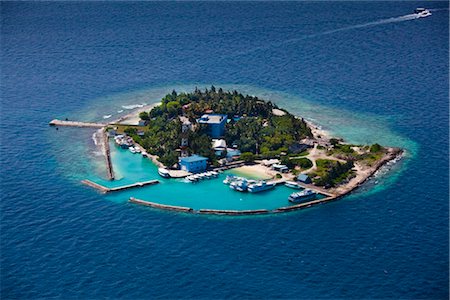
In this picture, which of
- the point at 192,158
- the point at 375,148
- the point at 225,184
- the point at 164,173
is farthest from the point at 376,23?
the point at 164,173

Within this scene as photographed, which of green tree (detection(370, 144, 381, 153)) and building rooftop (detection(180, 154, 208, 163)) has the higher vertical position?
building rooftop (detection(180, 154, 208, 163))

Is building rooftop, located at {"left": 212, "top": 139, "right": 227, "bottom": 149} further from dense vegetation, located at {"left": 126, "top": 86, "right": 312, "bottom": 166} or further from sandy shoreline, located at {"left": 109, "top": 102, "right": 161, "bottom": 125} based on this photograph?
sandy shoreline, located at {"left": 109, "top": 102, "right": 161, "bottom": 125}

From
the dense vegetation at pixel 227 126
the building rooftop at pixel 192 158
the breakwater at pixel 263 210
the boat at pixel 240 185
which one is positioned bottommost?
the breakwater at pixel 263 210

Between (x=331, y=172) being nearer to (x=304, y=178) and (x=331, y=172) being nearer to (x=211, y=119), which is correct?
(x=304, y=178)

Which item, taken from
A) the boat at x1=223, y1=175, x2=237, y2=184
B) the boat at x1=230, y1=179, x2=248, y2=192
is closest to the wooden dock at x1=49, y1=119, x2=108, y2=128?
the boat at x1=223, y1=175, x2=237, y2=184

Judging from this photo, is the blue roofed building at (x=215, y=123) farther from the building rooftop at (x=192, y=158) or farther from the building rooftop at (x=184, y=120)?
the building rooftop at (x=192, y=158)

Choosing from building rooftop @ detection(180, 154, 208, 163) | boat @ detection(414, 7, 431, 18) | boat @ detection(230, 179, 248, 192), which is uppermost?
boat @ detection(414, 7, 431, 18)

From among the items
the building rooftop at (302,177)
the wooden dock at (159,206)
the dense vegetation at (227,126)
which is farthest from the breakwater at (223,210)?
the dense vegetation at (227,126)
